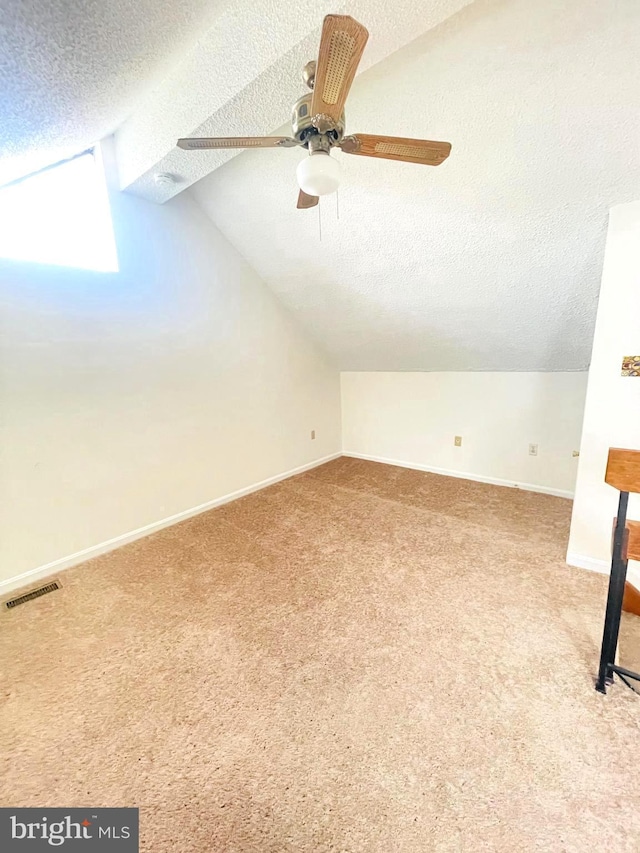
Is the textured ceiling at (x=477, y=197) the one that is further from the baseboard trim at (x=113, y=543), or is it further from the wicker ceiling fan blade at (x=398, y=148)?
the baseboard trim at (x=113, y=543)

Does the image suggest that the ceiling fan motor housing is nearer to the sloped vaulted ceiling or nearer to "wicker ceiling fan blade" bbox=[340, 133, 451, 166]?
"wicker ceiling fan blade" bbox=[340, 133, 451, 166]

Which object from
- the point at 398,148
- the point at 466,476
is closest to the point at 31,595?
the point at 398,148

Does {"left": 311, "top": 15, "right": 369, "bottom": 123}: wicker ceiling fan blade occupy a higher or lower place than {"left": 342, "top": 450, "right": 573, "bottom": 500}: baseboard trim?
higher

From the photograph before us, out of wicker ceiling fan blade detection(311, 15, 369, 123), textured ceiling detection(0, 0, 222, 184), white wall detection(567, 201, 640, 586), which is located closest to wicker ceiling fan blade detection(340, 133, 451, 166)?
wicker ceiling fan blade detection(311, 15, 369, 123)

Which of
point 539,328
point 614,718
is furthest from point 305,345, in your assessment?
point 614,718

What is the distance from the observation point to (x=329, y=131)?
109 cm

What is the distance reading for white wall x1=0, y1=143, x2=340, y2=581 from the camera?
6.52 feet

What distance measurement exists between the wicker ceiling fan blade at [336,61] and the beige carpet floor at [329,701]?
78.1 inches

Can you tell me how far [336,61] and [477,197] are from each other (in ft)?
4.09

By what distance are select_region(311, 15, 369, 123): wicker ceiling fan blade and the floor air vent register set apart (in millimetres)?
2610

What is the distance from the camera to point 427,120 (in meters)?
1.57

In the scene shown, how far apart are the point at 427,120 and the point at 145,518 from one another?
2.90 m

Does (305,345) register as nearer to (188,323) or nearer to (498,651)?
(188,323)

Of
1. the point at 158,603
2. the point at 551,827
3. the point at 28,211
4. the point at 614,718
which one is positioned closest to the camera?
the point at 551,827
